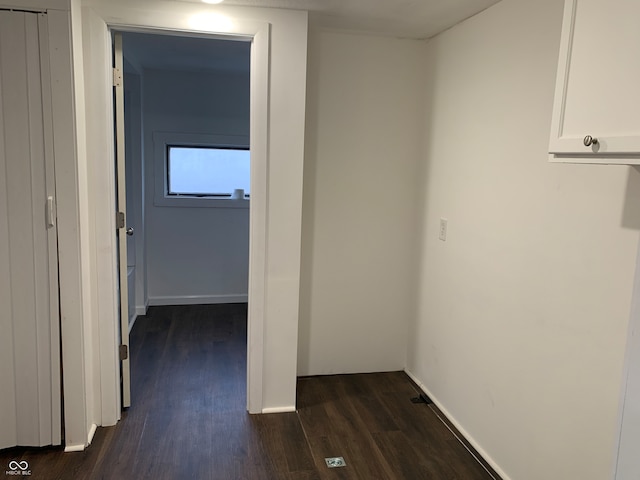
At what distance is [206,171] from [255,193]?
2523 mm

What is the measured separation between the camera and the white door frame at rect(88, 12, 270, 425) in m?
2.50

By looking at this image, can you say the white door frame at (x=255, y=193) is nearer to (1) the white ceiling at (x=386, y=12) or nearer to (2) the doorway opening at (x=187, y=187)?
(1) the white ceiling at (x=386, y=12)

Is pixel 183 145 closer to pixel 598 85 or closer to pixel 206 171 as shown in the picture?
pixel 206 171

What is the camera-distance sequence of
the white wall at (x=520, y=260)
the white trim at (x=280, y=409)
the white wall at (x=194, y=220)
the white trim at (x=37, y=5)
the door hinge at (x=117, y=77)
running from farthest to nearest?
the white wall at (x=194, y=220) → the white trim at (x=280, y=409) → the door hinge at (x=117, y=77) → the white trim at (x=37, y=5) → the white wall at (x=520, y=260)

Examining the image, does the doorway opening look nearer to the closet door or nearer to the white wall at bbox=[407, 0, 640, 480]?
the closet door

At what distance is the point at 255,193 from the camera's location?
2.65 m

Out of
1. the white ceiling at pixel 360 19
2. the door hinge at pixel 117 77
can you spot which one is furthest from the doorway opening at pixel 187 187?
the door hinge at pixel 117 77

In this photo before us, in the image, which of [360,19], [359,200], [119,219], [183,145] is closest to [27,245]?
[119,219]

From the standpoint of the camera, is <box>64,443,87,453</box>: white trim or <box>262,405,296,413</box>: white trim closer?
<box>64,443,87,453</box>: white trim

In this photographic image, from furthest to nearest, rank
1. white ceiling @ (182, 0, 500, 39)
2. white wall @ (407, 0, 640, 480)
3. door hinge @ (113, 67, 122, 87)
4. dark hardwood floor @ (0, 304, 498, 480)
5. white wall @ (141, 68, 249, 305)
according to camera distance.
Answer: white wall @ (141, 68, 249, 305) → door hinge @ (113, 67, 122, 87) → white ceiling @ (182, 0, 500, 39) → dark hardwood floor @ (0, 304, 498, 480) → white wall @ (407, 0, 640, 480)

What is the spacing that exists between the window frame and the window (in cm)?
6

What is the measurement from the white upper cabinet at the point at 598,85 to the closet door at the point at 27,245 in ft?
6.83

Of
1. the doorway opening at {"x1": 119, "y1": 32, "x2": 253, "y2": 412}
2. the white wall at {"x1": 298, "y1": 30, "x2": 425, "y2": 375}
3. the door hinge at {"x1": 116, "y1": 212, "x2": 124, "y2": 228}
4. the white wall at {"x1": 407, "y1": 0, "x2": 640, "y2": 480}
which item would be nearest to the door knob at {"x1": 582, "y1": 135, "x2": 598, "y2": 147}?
the white wall at {"x1": 407, "y1": 0, "x2": 640, "y2": 480}

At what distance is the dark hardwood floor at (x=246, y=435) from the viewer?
7.59 feet
